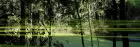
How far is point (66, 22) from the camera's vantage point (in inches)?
180

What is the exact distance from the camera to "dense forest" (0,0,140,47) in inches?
177

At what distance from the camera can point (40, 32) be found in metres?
4.73

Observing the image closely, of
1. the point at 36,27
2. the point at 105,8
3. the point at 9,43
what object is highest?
the point at 105,8

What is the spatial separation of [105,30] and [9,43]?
2.04m

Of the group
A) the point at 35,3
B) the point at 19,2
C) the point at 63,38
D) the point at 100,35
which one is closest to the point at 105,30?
the point at 100,35

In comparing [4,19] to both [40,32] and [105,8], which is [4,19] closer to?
[40,32]

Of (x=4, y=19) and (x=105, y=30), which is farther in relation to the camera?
(x=4, y=19)

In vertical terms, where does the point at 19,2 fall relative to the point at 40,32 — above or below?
above

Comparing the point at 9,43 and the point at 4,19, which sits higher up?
the point at 4,19

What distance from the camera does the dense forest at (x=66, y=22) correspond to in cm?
450

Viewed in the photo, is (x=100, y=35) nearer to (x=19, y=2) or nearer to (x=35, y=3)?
(x=35, y=3)

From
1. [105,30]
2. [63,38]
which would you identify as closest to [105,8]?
[105,30]

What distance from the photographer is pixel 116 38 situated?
15.0 feet

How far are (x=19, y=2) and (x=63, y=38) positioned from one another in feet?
4.02
